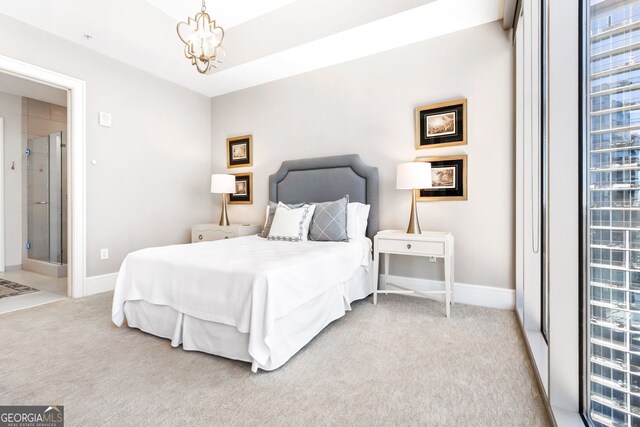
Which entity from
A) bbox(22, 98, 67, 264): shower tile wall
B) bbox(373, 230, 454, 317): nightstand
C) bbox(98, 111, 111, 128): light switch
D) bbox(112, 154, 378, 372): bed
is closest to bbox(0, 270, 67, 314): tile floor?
bbox(22, 98, 67, 264): shower tile wall

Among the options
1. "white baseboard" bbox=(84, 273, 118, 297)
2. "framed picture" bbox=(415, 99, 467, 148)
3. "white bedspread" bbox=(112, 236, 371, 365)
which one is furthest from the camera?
"white baseboard" bbox=(84, 273, 118, 297)

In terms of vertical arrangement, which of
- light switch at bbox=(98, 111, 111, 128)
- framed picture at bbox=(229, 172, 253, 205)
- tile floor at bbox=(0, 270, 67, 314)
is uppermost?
light switch at bbox=(98, 111, 111, 128)

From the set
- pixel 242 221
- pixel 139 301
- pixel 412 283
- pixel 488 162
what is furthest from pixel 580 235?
pixel 242 221

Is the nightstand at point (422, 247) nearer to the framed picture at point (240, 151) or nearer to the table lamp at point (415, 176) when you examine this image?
the table lamp at point (415, 176)

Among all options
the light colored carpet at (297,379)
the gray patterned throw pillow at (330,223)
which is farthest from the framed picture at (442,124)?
the light colored carpet at (297,379)

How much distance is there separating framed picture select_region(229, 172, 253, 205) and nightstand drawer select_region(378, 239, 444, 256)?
2.25 metres

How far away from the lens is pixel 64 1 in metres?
2.63

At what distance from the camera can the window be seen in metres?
0.97

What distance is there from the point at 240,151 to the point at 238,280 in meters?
3.01

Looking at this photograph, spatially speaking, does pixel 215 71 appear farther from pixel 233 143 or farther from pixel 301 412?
pixel 301 412

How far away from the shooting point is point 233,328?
5.94ft

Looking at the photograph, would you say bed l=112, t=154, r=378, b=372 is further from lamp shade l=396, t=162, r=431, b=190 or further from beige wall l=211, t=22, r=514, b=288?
beige wall l=211, t=22, r=514, b=288

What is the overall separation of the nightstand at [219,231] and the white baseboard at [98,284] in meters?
1.06

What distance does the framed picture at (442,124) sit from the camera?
290cm
